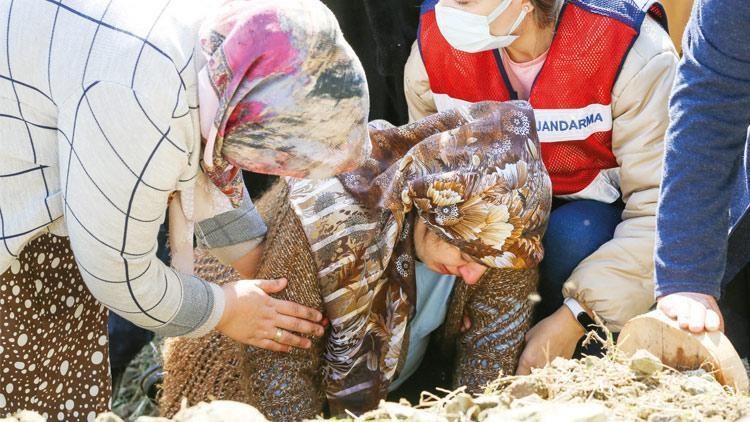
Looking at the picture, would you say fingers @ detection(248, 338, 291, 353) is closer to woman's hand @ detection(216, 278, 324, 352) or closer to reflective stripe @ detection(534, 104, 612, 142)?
woman's hand @ detection(216, 278, 324, 352)

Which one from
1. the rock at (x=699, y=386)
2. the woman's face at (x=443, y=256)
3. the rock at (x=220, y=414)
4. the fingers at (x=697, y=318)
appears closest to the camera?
the rock at (x=220, y=414)

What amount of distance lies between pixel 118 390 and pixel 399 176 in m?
1.57

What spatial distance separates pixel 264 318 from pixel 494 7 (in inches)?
41.1

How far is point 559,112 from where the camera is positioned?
2387mm

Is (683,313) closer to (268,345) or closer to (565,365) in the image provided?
(565,365)

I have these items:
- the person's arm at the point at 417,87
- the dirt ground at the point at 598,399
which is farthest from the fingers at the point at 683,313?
the person's arm at the point at 417,87

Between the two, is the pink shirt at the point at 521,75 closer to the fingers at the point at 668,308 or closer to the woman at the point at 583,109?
the woman at the point at 583,109

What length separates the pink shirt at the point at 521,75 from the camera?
2467 millimetres

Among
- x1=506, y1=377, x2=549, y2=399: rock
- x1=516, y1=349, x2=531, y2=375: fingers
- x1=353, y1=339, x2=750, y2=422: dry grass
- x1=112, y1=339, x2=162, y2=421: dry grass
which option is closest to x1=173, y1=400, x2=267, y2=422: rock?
x1=353, y1=339, x2=750, y2=422: dry grass

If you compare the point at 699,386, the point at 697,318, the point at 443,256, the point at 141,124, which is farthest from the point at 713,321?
the point at 141,124

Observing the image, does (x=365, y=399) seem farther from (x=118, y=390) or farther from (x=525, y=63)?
(x=118, y=390)

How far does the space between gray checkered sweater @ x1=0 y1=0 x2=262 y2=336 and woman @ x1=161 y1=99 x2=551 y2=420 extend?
446mm

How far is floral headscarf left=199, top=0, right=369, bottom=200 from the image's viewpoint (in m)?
1.44

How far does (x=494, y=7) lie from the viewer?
90.6 inches
